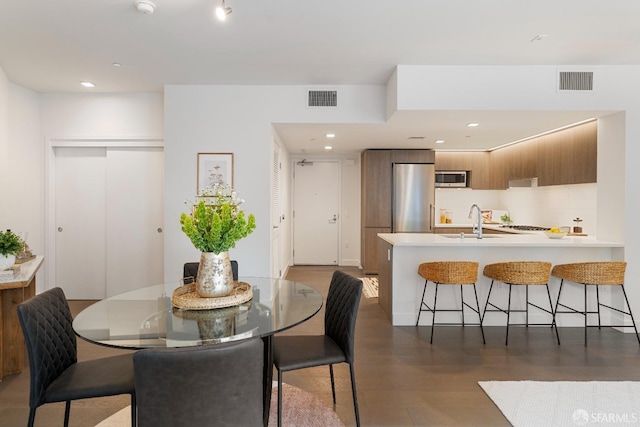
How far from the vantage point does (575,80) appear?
3.38 m

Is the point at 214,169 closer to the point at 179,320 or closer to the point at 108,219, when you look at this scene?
the point at 108,219

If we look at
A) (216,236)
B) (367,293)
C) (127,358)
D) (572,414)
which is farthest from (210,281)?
(367,293)

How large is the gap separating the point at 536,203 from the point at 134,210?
6106 millimetres

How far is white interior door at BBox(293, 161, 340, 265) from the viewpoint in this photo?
22.9 feet

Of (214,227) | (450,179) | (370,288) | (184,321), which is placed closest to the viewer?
(184,321)

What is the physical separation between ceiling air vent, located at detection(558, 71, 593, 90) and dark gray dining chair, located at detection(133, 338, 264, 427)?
3.86 m

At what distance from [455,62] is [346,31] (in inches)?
49.6

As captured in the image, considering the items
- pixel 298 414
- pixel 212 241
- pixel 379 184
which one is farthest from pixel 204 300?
pixel 379 184

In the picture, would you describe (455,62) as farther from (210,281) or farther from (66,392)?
(66,392)

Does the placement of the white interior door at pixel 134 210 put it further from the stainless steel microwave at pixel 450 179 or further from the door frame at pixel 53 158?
the stainless steel microwave at pixel 450 179

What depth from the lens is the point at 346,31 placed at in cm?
268

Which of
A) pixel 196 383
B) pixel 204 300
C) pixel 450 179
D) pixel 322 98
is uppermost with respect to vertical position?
pixel 322 98

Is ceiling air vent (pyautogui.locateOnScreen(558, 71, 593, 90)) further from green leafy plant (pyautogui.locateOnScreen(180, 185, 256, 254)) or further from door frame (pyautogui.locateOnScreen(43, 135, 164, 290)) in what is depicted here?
door frame (pyautogui.locateOnScreen(43, 135, 164, 290))

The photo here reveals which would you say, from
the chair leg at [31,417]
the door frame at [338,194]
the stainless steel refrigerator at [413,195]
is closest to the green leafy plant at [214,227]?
the chair leg at [31,417]
